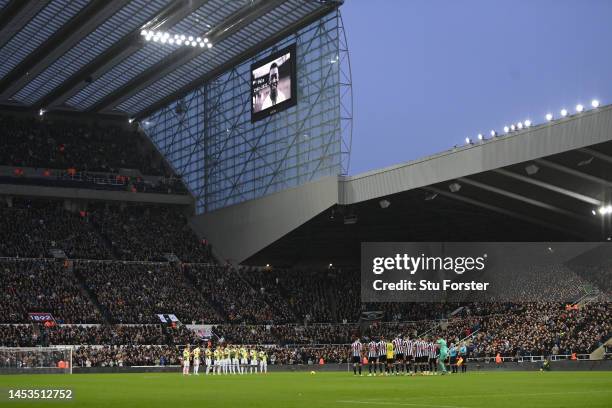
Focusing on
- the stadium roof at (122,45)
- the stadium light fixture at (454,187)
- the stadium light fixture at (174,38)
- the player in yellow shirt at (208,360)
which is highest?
the stadium roof at (122,45)

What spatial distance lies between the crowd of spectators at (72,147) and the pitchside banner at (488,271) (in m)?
25.2

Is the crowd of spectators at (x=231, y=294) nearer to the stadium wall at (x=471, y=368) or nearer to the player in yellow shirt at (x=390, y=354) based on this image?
the stadium wall at (x=471, y=368)

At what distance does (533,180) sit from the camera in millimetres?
54625

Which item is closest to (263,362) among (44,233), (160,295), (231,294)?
(160,295)

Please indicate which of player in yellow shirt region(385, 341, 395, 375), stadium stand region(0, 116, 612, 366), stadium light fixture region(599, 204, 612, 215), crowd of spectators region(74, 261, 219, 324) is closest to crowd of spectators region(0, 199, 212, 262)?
stadium stand region(0, 116, 612, 366)

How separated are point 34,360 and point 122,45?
25268 mm

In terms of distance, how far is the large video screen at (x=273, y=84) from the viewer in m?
68.9

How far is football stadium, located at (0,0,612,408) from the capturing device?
183 feet

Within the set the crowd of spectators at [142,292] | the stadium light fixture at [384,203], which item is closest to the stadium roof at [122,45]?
the stadium light fixture at [384,203]

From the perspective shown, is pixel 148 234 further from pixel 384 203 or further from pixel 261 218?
pixel 384 203

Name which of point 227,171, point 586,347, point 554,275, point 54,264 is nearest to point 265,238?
point 227,171

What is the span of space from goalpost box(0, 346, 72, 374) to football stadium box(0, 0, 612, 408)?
0.50 feet

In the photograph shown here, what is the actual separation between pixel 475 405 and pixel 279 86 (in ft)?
171

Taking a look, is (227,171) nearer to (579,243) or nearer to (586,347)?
(579,243)
